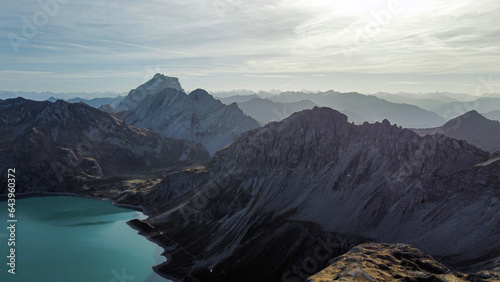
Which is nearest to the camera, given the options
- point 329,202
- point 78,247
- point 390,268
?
point 390,268

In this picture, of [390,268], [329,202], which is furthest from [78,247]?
[390,268]

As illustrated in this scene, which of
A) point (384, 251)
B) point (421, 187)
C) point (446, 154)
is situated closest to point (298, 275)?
point (384, 251)

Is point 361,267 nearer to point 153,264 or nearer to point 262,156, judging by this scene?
point 153,264

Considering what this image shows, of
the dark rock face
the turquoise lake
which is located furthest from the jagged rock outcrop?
the turquoise lake

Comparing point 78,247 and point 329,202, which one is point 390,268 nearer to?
point 329,202

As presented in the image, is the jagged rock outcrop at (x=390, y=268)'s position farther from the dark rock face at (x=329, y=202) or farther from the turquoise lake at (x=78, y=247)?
the turquoise lake at (x=78, y=247)

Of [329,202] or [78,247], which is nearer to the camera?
[329,202]
